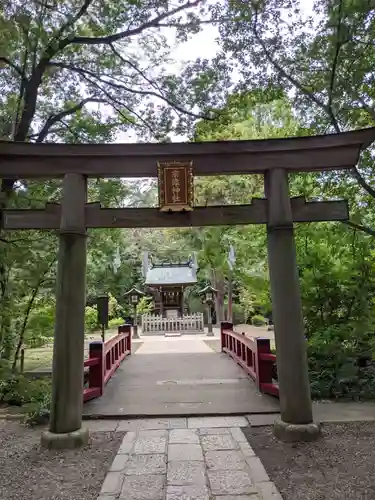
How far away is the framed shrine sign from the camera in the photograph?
17.2 feet

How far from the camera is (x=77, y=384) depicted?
4.79 m

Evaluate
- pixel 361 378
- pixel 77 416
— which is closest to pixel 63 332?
pixel 77 416

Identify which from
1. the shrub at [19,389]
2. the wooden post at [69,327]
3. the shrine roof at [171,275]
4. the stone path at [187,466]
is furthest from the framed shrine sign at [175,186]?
the shrine roof at [171,275]

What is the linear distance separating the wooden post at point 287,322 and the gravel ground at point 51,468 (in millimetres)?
2293

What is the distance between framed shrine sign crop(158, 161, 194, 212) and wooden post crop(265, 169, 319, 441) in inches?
45.6

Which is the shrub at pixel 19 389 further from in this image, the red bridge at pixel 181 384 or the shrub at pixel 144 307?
the shrub at pixel 144 307

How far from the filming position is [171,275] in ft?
88.3

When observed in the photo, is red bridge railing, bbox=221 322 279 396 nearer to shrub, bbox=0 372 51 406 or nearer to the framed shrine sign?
the framed shrine sign

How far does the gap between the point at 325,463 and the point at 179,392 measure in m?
3.71

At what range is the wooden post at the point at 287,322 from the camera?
15.7 ft

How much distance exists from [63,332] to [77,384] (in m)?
0.70

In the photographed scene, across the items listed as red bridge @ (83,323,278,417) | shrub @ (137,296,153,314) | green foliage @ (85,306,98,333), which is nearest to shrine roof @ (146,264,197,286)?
shrub @ (137,296,153,314)

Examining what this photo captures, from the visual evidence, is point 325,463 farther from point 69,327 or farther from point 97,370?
point 97,370

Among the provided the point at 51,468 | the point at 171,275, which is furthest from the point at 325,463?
the point at 171,275
